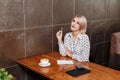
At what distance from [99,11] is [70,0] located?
715 millimetres

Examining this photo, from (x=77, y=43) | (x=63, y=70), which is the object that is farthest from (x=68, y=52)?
(x=63, y=70)

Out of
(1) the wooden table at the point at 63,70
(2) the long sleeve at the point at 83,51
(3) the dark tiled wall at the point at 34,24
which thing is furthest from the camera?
(2) the long sleeve at the point at 83,51

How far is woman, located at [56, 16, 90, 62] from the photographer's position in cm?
244

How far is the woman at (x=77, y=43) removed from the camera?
2441 millimetres

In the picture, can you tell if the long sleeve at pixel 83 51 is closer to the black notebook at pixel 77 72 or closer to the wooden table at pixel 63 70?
the wooden table at pixel 63 70

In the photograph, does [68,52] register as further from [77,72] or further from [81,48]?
[77,72]

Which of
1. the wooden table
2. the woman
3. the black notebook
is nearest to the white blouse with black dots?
the woman

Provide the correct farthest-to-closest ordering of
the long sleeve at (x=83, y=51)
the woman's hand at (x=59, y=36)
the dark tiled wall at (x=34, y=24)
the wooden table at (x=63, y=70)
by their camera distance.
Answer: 1. the woman's hand at (x=59, y=36)
2. the long sleeve at (x=83, y=51)
3. the dark tiled wall at (x=34, y=24)
4. the wooden table at (x=63, y=70)

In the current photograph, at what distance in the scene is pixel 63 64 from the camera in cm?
224

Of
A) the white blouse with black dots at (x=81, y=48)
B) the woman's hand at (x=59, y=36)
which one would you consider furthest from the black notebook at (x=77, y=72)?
the woman's hand at (x=59, y=36)

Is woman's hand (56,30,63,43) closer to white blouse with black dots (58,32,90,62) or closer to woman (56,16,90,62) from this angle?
A: woman (56,16,90,62)

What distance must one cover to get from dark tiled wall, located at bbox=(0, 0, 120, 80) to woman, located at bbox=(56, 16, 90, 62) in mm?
215

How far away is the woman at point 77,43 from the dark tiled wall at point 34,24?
215 millimetres

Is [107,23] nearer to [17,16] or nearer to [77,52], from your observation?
[77,52]
